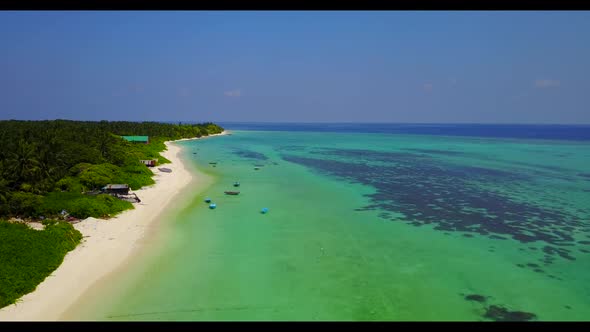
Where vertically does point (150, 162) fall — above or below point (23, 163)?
below

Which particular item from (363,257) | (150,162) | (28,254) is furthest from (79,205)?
(150,162)

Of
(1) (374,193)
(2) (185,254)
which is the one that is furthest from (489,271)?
(1) (374,193)

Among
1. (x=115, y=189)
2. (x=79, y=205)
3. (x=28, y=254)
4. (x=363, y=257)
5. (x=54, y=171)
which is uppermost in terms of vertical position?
(x=54, y=171)

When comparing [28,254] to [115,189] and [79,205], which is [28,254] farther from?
[115,189]

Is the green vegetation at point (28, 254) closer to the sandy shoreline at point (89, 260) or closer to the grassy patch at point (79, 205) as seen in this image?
the sandy shoreline at point (89, 260)

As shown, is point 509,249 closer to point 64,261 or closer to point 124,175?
point 64,261

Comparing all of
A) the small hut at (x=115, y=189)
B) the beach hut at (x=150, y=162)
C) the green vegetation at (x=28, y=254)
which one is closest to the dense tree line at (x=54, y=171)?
the small hut at (x=115, y=189)
